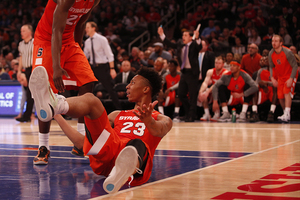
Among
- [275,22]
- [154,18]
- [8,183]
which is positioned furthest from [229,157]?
[154,18]

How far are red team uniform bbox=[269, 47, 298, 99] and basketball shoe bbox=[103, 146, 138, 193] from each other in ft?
22.1

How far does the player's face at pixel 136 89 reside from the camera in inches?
111

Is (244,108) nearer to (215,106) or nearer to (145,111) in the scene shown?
(215,106)

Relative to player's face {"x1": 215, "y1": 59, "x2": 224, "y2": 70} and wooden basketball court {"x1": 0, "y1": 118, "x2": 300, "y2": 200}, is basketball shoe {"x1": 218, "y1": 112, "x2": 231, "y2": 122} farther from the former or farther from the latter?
wooden basketball court {"x1": 0, "y1": 118, "x2": 300, "y2": 200}

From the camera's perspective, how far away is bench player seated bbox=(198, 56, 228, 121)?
29.8 ft

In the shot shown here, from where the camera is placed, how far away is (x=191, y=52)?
8820 mm

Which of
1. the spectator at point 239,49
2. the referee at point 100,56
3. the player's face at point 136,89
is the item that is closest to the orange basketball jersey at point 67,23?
the player's face at point 136,89

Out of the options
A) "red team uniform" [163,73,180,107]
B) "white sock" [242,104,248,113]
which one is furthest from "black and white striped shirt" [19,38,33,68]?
"white sock" [242,104,248,113]

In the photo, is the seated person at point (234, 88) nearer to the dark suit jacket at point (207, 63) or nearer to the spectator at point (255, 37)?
the dark suit jacket at point (207, 63)

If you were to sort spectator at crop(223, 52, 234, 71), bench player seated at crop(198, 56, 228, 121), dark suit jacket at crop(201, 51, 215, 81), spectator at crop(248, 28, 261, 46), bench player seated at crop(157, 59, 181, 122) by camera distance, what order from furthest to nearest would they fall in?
spectator at crop(248, 28, 261, 46) → spectator at crop(223, 52, 234, 71) → dark suit jacket at crop(201, 51, 215, 81) → bench player seated at crop(157, 59, 181, 122) → bench player seated at crop(198, 56, 228, 121)

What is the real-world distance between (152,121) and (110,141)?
36cm

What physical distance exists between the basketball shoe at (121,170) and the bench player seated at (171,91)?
7.14 m

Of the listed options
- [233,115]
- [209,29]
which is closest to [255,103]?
[233,115]

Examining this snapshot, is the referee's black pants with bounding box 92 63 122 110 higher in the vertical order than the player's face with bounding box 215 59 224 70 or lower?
lower
